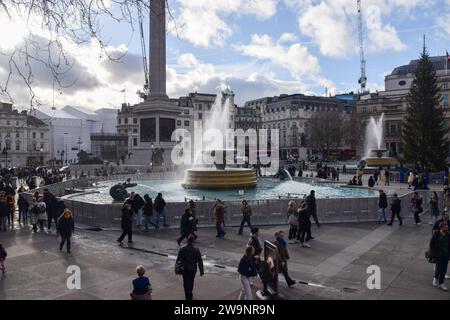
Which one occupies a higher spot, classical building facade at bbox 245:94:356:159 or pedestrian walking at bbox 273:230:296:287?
classical building facade at bbox 245:94:356:159

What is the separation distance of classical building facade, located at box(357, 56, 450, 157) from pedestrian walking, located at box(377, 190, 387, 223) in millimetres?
81657

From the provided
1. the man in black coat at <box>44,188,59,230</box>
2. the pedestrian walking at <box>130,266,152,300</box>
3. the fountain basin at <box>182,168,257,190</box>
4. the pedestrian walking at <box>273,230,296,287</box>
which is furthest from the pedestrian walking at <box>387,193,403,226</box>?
the man in black coat at <box>44,188,59,230</box>

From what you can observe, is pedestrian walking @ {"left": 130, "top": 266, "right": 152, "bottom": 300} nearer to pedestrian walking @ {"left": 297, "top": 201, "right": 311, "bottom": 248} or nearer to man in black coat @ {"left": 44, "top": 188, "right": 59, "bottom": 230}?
pedestrian walking @ {"left": 297, "top": 201, "right": 311, "bottom": 248}

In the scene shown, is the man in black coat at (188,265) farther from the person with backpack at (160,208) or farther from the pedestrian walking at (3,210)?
the pedestrian walking at (3,210)

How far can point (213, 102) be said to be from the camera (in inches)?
4528

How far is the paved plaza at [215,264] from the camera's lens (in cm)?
947

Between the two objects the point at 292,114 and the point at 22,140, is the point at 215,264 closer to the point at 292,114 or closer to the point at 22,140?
the point at 22,140

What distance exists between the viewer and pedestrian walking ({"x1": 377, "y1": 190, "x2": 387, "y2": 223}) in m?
18.6

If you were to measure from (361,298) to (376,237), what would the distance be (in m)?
7.30

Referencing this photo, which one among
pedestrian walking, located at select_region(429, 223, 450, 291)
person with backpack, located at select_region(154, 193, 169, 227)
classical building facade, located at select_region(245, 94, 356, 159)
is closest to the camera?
pedestrian walking, located at select_region(429, 223, 450, 291)

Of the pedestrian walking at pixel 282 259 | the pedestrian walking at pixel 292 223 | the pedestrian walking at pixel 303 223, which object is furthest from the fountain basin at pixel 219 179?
the pedestrian walking at pixel 282 259

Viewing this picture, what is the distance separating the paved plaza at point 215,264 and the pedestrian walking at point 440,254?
265 mm
